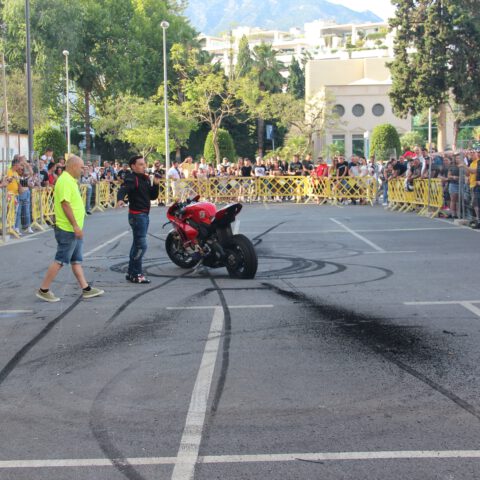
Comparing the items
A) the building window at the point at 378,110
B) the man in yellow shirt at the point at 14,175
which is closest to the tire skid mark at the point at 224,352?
the man in yellow shirt at the point at 14,175

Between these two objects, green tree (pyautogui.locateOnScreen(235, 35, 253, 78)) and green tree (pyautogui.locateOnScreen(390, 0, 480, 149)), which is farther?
green tree (pyautogui.locateOnScreen(235, 35, 253, 78))

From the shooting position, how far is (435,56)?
5619 centimetres

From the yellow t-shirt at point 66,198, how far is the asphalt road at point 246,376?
0.90 meters

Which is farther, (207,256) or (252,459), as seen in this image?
(207,256)

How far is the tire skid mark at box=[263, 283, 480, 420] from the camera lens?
5445 millimetres

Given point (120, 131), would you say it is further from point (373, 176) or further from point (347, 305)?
point (347, 305)

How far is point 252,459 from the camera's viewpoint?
169 inches

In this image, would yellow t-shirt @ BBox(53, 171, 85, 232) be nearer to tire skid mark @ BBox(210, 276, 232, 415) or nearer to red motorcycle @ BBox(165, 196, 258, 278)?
tire skid mark @ BBox(210, 276, 232, 415)

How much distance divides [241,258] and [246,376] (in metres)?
5.30

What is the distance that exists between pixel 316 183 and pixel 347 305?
24395mm

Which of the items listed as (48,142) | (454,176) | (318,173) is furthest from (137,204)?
(48,142)

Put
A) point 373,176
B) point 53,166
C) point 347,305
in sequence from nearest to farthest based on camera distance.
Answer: point 347,305
point 53,166
point 373,176

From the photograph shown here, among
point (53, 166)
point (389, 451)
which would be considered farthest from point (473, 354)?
point (53, 166)

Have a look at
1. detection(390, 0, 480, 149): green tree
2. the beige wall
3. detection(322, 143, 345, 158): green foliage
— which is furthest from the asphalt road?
the beige wall
